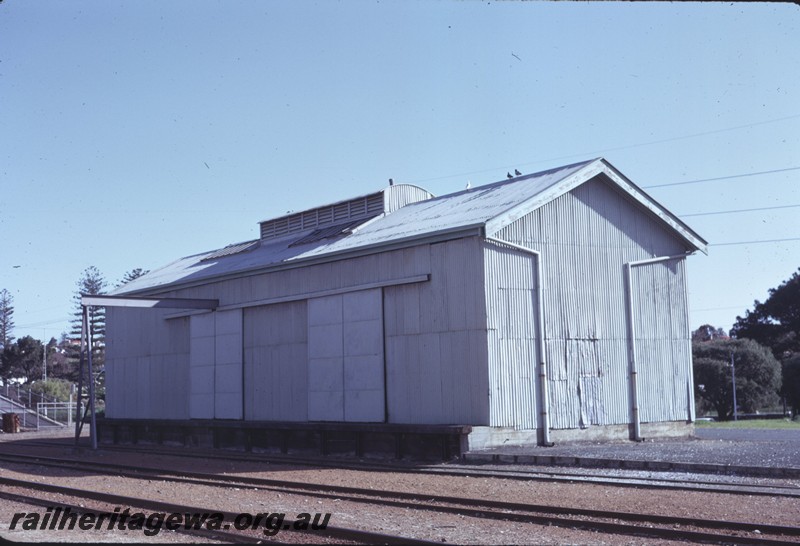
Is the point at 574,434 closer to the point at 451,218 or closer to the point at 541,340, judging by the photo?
the point at 541,340

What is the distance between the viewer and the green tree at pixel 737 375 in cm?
6003

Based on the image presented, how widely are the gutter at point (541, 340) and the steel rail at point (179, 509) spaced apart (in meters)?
11.8

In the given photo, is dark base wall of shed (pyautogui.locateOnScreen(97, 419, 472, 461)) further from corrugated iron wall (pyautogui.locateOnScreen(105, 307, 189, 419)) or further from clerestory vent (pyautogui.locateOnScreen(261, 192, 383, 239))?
clerestory vent (pyautogui.locateOnScreen(261, 192, 383, 239))

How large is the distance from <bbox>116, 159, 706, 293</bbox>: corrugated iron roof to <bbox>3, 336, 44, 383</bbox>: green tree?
69577 millimetres

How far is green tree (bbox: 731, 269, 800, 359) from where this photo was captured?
74.4 metres

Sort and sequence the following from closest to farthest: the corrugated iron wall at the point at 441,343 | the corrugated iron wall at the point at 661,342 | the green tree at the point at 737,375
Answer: the corrugated iron wall at the point at 441,343 < the corrugated iron wall at the point at 661,342 < the green tree at the point at 737,375

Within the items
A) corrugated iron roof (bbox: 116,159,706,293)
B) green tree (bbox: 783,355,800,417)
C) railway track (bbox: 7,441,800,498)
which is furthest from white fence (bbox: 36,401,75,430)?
green tree (bbox: 783,355,800,417)

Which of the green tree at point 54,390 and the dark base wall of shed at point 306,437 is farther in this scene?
the green tree at point 54,390

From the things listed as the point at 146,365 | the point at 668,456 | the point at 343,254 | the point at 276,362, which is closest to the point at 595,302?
the point at 668,456

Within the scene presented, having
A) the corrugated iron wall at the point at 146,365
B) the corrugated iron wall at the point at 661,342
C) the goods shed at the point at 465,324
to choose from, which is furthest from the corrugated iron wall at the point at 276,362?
the corrugated iron wall at the point at 661,342

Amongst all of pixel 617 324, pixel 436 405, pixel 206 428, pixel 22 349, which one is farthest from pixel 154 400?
pixel 22 349
